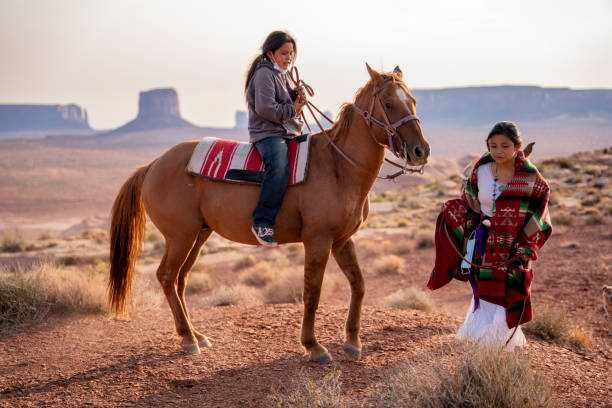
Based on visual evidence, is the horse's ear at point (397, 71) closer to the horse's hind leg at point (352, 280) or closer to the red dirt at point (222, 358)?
the horse's hind leg at point (352, 280)

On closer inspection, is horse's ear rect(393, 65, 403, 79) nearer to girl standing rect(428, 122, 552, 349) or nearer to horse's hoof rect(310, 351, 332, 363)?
girl standing rect(428, 122, 552, 349)

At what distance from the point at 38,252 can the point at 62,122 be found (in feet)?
652

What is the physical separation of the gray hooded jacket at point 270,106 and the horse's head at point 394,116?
0.75 meters

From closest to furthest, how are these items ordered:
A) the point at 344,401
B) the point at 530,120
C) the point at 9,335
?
the point at 344,401, the point at 9,335, the point at 530,120

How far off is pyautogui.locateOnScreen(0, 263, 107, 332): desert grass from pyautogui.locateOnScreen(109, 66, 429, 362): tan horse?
2.27 metres

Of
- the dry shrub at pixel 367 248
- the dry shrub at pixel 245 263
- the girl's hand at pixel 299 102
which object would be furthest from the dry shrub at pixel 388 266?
the girl's hand at pixel 299 102

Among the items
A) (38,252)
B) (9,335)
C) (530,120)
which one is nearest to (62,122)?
(530,120)

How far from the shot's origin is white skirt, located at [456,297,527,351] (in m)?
4.00

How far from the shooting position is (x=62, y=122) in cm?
19150

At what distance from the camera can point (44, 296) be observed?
6.83 metres

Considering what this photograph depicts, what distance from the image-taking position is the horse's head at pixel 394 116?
4.02 m

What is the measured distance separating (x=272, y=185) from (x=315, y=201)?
446 millimetres

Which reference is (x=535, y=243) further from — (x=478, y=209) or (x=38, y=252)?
(x=38, y=252)

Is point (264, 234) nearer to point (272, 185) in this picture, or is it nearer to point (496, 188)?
point (272, 185)
